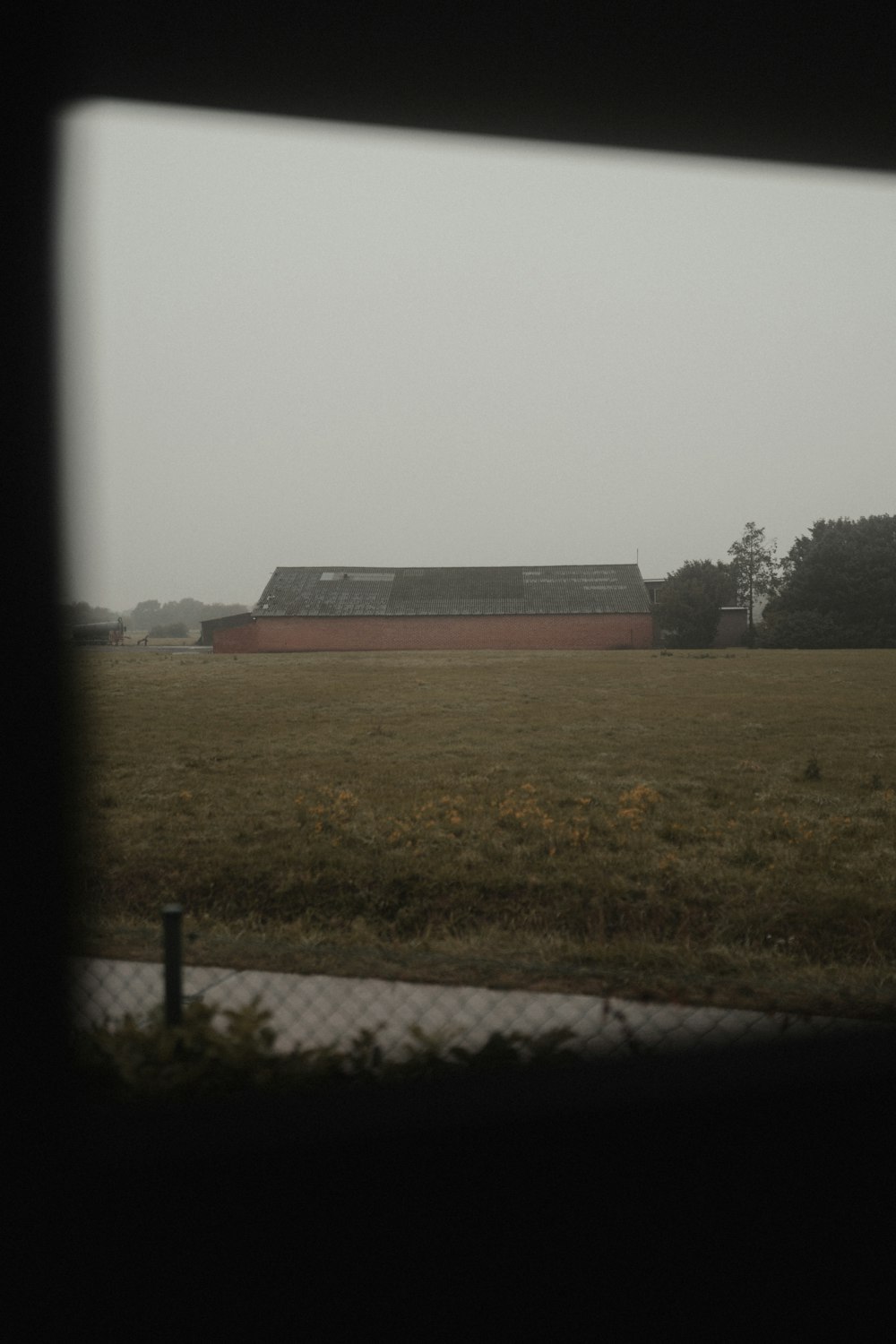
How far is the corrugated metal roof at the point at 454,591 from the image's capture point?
100ft

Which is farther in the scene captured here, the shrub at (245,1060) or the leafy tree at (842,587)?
the leafy tree at (842,587)

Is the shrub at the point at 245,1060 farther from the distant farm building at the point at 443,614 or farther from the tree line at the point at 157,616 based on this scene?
the distant farm building at the point at 443,614

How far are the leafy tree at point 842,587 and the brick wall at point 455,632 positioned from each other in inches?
549

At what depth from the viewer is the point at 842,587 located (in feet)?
49.1

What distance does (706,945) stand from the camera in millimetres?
3645

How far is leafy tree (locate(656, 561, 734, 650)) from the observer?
22.0 m

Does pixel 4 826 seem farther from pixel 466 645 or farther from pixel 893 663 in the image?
pixel 466 645

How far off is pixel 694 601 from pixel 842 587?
8178 mm

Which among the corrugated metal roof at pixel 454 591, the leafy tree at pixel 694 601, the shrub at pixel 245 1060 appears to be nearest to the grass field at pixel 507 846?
the shrub at pixel 245 1060

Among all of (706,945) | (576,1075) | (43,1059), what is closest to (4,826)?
(43,1059)

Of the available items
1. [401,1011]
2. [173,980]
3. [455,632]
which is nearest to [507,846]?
[401,1011]

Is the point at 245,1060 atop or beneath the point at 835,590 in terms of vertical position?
beneath

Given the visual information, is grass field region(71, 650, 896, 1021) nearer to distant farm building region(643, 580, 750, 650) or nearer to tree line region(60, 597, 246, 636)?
tree line region(60, 597, 246, 636)

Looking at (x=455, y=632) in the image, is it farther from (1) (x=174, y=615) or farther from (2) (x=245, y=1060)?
(2) (x=245, y=1060)
